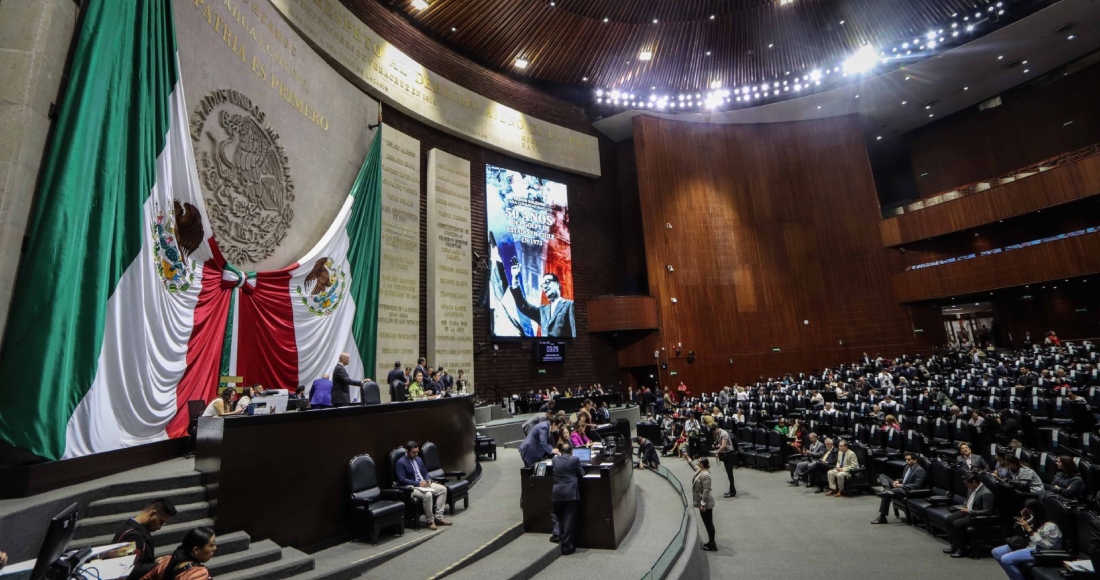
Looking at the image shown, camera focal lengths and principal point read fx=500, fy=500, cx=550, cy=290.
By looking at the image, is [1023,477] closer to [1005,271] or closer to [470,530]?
[470,530]

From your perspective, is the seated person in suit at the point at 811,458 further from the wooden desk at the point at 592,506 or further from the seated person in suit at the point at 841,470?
the wooden desk at the point at 592,506

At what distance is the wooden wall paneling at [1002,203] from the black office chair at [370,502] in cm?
2172

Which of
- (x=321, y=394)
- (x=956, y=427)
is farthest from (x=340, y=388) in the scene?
(x=956, y=427)

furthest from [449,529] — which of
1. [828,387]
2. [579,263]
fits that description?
[579,263]

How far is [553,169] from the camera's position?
1861cm

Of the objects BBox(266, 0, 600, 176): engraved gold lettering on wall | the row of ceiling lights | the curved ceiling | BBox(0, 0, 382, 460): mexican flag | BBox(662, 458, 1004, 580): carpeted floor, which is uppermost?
the curved ceiling

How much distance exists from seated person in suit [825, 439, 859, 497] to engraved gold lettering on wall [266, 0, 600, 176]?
12.9 m

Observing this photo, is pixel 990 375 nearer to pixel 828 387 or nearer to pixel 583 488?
pixel 828 387

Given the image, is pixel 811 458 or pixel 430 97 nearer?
pixel 811 458

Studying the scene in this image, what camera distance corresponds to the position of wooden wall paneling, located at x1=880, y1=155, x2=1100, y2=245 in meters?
15.7

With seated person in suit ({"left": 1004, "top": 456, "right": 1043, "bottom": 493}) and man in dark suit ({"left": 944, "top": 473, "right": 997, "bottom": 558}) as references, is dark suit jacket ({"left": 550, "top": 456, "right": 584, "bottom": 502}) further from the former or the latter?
seated person in suit ({"left": 1004, "top": 456, "right": 1043, "bottom": 493})

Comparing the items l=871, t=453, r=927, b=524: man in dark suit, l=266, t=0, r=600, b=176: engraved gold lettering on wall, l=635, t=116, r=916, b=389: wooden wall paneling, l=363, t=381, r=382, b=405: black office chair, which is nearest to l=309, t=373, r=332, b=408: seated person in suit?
l=363, t=381, r=382, b=405: black office chair

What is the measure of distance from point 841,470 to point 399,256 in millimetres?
10402

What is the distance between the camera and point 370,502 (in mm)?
4789
